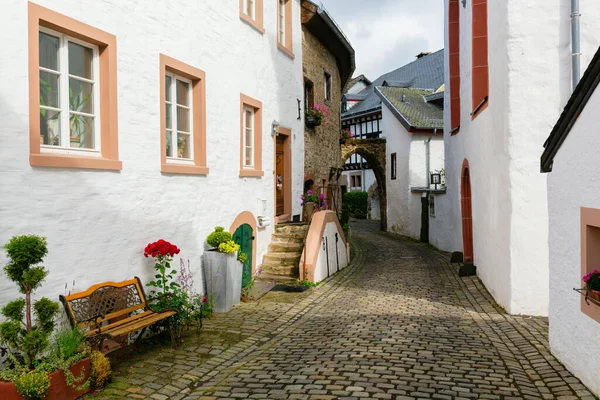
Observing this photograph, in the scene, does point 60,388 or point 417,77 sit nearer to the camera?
point 60,388

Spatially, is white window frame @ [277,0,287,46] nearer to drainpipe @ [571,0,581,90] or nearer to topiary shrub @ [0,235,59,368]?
drainpipe @ [571,0,581,90]

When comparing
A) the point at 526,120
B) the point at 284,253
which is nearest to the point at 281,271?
the point at 284,253

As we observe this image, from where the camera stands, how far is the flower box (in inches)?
156

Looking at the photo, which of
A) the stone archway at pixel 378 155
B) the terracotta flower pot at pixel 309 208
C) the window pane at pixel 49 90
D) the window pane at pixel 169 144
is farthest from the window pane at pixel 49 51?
the stone archway at pixel 378 155

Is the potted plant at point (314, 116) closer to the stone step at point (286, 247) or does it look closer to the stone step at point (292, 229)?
the stone step at point (292, 229)

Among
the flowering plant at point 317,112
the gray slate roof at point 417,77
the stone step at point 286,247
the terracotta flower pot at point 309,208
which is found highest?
the gray slate roof at point 417,77

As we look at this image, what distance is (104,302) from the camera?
5.65 m

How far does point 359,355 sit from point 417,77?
33840 mm

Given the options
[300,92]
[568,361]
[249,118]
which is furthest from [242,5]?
[568,361]

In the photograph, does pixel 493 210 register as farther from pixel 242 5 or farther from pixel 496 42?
pixel 242 5

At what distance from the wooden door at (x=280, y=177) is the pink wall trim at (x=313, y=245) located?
1.35 meters

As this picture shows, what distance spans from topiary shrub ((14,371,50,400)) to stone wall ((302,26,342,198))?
1074cm

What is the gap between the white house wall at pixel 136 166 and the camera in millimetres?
4785

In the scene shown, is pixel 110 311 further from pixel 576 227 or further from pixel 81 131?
pixel 576 227
